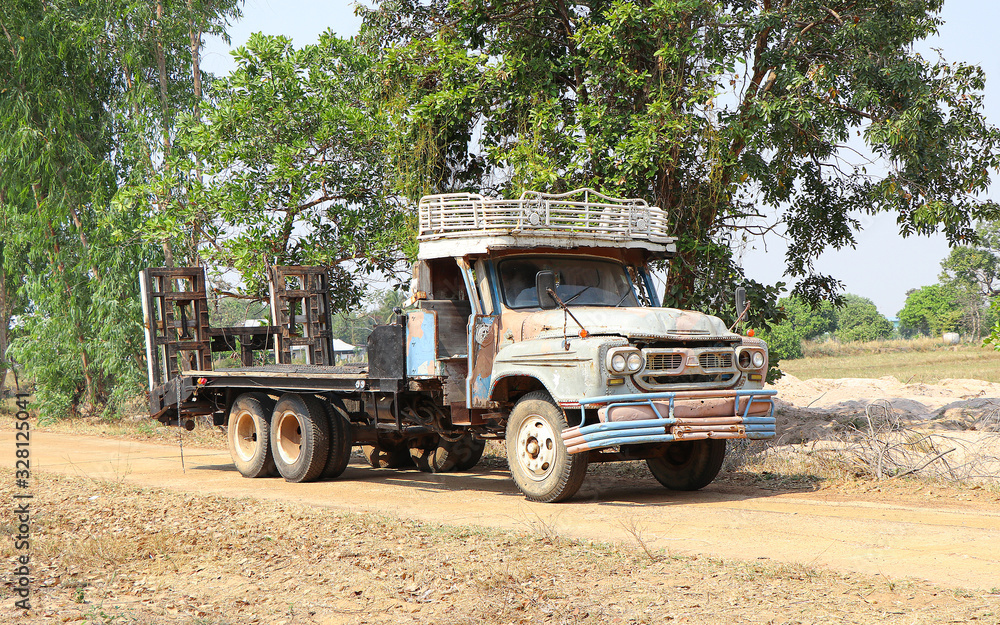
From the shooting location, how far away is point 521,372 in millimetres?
9383

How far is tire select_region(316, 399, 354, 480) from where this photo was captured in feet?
38.3

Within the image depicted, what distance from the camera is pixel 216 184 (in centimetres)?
1714

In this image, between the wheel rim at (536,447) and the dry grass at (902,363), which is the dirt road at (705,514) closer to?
the wheel rim at (536,447)

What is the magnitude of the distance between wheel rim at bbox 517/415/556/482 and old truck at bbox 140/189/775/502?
0.01 meters

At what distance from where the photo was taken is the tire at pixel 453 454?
508 inches

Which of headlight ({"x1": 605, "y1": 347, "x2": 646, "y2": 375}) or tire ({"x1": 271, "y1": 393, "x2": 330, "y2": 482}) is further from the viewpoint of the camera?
tire ({"x1": 271, "y1": 393, "x2": 330, "y2": 482})

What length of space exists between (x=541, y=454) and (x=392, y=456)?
4664 mm

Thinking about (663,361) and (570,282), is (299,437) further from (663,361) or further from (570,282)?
(663,361)

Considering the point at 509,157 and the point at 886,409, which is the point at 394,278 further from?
the point at 886,409

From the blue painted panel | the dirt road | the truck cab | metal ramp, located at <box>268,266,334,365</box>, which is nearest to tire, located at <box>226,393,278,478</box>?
the dirt road

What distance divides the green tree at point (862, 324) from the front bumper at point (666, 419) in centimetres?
9156

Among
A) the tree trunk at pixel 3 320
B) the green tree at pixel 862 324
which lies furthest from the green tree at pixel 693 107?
the green tree at pixel 862 324

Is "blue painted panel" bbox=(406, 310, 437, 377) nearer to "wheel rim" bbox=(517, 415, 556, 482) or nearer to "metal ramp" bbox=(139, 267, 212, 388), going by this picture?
"wheel rim" bbox=(517, 415, 556, 482)

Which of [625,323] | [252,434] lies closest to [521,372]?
[625,323]
